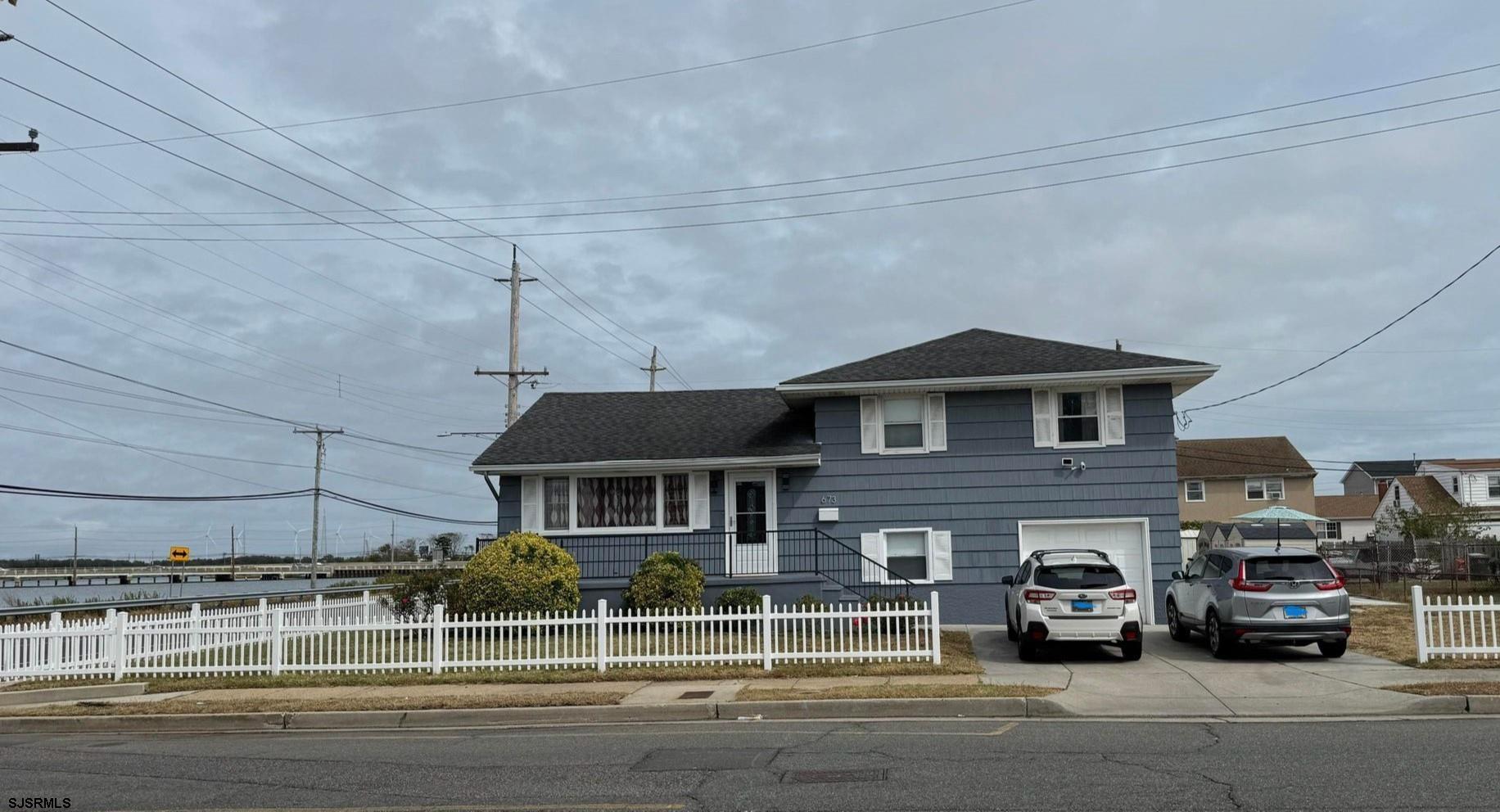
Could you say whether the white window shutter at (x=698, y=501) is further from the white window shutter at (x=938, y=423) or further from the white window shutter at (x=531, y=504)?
the white window shutter at (x=938, y=423)

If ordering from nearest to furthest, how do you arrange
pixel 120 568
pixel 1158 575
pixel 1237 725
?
pixel 1237 725
pixel 1158 575
pixel 120 568

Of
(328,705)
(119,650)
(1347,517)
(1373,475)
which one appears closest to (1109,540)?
(328,705)

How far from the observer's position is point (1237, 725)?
1141 centimetres

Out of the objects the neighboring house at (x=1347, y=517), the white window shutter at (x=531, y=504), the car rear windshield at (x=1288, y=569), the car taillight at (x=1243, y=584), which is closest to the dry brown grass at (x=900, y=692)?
the car taillight at (x=1243, y=584)

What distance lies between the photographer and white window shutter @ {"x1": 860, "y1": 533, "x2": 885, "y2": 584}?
77.7ft

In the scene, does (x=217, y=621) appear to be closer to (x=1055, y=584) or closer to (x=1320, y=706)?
(x=1055, y=584)

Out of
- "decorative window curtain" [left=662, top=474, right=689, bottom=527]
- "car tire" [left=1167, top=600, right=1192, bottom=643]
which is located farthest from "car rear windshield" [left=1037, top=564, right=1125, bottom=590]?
"decorative window curtain" [left=662, top=474, right=689, bottom=527]

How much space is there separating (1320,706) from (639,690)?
25.5 feet

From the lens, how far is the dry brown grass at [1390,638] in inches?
592

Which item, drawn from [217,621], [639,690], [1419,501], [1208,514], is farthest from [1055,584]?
[1419,501]

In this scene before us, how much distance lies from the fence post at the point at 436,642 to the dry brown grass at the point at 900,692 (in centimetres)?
474

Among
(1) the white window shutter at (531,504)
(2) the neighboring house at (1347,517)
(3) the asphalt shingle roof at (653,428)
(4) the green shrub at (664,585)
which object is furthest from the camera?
(2) the neighboring house at (1347,517)

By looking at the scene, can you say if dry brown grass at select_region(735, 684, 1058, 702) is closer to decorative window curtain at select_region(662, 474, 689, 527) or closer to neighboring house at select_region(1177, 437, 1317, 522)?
decorative window curtain at select_region(662, 474, 689, 527)

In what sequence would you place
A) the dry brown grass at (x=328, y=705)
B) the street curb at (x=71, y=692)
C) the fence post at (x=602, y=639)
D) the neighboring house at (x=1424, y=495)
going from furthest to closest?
the neighboring house at (x=1424, y=495) → the fence post at (x=602, y=639) → the street curb at (x=71, y=692) → the dry brown grass at (x=328, y=705)
